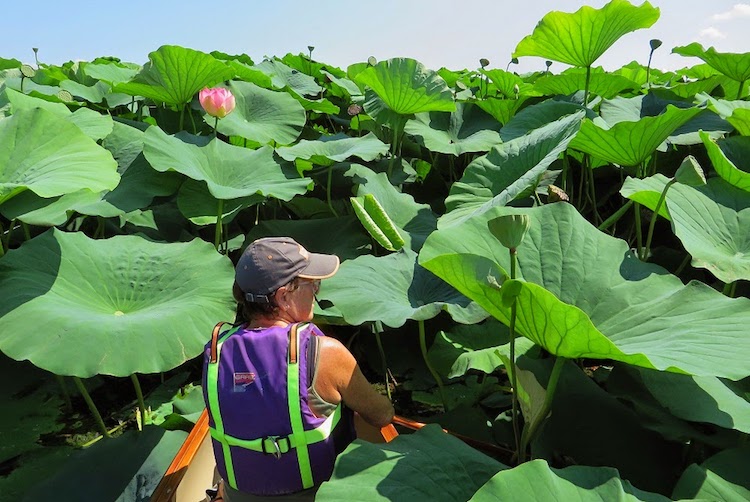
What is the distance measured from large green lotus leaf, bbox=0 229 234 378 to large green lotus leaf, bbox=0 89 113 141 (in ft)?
2.20

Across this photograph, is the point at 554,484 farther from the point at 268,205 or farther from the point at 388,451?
the point at 268,205

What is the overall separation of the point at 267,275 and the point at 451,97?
1.67 metres

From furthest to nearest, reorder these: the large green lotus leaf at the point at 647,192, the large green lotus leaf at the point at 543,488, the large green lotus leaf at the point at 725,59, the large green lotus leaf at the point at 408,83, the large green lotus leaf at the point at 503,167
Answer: the large green lotus leaf at the point at 725,59 < the large green lotus leaf at the point at 408,83 < the large green lotus leaf at the point at 503,167 < the large green lotus leaf at the point at 647,192 < the large green lotus leaf at the point at 543,488

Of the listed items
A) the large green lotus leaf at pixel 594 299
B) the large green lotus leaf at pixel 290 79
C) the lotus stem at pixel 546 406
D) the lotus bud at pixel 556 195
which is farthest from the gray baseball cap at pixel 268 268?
the large green lotus leaf at pixel 290 79

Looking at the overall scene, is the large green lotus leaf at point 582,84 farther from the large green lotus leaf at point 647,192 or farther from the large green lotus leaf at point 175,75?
the large green lotus leaf at point 175,75

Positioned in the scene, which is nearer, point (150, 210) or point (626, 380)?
point (626, 380)

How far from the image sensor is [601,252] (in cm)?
145

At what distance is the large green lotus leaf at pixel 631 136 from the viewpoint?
1755 mm

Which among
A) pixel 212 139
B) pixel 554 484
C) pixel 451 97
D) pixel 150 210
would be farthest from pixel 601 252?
pixel 150 210

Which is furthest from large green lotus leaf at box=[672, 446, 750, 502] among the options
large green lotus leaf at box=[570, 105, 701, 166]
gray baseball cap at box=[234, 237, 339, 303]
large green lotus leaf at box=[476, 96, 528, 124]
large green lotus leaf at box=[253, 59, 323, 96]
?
large green lotus leaf at box=[253, 59, 323, 96]

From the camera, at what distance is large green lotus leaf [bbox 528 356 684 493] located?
4.31 ft

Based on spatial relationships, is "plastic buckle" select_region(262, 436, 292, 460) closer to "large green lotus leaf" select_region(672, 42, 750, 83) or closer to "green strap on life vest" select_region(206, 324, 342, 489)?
"green strap on life vest" select_region(206, 324, 342, 489)

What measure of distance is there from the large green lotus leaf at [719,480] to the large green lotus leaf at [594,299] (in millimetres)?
198

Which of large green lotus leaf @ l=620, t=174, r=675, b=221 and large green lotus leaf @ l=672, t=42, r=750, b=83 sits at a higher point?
large green lotus leaf @ l=672, t=42, r=750, b=83
